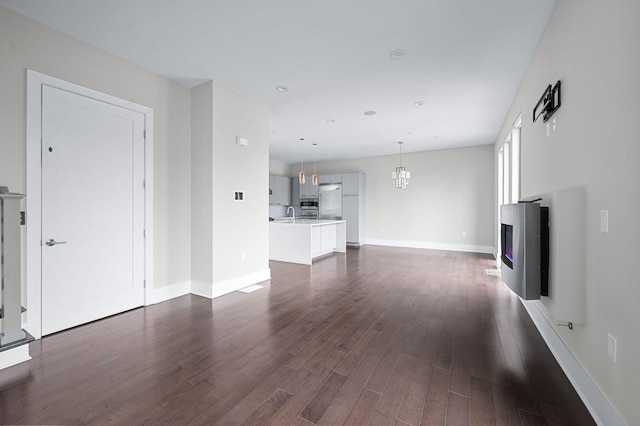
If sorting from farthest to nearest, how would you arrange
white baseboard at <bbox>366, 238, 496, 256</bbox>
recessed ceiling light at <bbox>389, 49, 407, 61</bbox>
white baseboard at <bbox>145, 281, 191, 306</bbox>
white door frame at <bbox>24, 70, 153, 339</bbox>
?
white baseboard at <bbox>366, 238, 496, 256</bbox>, white baseboard at <bbox>145, 281, 191, 306</bbox>, recessed ceiling light at <bbox>389, 49, 407, 61</bbox>, white door frame at <bbox>24, 70, 153, 339</bbox>

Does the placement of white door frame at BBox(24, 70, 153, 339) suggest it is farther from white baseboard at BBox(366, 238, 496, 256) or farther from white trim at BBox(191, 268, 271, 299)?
white baseboard at BBox(366, 238, 496, 256)

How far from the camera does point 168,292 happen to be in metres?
3.59

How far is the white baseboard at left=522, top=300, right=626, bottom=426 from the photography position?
144cm

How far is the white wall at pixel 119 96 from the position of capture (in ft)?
7.60

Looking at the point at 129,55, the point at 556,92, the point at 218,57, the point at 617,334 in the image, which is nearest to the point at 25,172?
the point at 129,55

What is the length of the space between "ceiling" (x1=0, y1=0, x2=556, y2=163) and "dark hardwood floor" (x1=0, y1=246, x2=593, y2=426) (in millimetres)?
2849

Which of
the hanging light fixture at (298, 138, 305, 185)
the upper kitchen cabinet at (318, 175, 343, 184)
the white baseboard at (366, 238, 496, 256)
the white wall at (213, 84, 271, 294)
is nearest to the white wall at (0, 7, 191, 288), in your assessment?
the white wall at (213, 84, 271, 294)

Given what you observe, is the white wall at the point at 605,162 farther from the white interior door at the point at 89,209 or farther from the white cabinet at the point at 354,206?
the white cabinet at the point at 354,206

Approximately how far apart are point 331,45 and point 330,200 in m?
6.37

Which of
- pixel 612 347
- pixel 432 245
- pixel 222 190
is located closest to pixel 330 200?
pixel 432 245

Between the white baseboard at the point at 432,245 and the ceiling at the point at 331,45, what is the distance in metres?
3.95

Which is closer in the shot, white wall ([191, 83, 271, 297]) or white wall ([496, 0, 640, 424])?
white wall ([496, 0, 640, 424])

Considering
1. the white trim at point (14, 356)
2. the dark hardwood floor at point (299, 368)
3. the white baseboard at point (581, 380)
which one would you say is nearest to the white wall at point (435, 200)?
the dark hardwood floor at point (299, 368)

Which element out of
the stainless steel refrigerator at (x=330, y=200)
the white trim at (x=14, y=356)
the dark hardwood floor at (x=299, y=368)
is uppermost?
the stainless steel refrigerator at (x=330, y=200)
